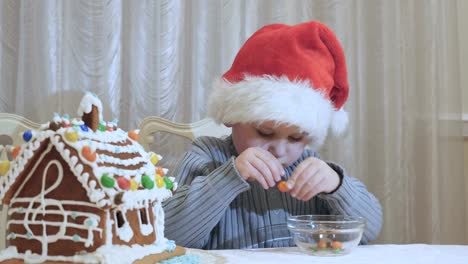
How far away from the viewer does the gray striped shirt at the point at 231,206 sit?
98cm

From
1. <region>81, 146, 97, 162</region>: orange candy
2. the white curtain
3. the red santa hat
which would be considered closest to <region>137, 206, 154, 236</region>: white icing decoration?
<region>81, 146, 97, 162</region>: orange candy

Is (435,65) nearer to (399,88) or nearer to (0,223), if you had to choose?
(399,88)

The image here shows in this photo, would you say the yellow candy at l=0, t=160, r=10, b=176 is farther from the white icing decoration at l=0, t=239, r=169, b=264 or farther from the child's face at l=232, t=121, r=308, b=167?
the child's face at l=232, t=121, r=308, b=167

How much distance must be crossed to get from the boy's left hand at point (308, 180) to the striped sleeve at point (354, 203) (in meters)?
0.05

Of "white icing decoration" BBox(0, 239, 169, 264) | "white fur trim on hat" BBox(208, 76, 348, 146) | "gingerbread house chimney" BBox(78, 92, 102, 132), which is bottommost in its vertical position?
"white icing decoration" BBox(0, 239, 169, 264)

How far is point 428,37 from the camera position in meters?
1.64

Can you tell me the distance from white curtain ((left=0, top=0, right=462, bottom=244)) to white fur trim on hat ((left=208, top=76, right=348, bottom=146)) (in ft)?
1.24

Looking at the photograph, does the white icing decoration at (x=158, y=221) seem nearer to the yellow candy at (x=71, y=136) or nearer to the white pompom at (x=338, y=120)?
the yellow candy at (x=71, y=136)

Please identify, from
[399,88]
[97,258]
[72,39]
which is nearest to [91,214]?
[97,258]

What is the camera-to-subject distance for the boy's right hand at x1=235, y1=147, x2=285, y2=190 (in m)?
0.97

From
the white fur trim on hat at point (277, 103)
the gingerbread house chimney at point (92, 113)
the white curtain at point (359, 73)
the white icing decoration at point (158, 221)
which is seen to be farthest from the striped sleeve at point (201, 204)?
the white curtain at point (359, 73)

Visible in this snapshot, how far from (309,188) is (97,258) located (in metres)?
0.47

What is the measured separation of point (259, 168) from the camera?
0.97 metres

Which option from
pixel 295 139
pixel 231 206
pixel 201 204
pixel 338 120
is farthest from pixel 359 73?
pixel 201 204
